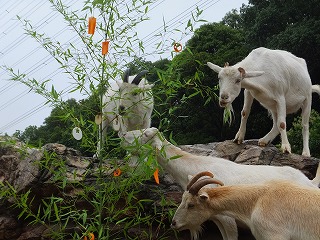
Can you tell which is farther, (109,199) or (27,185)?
(27,185)

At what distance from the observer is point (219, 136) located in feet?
86.4

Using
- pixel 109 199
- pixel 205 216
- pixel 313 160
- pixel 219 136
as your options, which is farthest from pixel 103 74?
pixel 219 136

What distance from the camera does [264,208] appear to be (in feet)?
24.1

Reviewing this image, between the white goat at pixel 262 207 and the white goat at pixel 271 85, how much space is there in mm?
2446

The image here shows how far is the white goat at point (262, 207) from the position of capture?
7.18 metres

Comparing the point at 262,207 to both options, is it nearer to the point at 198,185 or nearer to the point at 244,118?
the point at 198,185

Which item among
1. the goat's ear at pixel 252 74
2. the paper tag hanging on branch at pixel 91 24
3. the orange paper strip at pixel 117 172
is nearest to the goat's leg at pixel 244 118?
the goat's ear at pixel 252 74

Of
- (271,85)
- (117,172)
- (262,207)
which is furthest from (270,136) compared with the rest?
(117,172)

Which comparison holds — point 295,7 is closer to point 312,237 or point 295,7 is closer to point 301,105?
point 301,105

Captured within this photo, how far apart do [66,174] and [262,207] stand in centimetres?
330

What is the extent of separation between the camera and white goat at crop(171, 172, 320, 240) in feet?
23.6

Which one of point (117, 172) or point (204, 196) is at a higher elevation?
point (117, 172)

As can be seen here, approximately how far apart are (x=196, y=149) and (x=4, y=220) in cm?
333

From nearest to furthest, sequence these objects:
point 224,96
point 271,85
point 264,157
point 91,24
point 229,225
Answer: point 91,24 < point 229,225 < point 224,96 < point 264,157 < point 271,85
